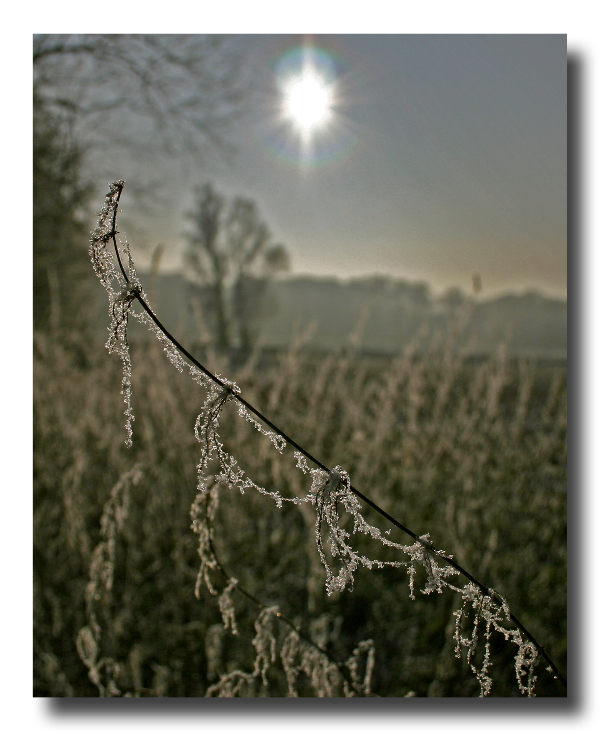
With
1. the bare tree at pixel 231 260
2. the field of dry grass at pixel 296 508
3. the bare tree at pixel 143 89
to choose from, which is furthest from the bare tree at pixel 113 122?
the field of dry grass at pixel 296 508

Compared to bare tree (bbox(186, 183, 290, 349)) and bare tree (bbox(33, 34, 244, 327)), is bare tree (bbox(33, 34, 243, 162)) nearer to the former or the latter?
bare tree (bbox(33, 34, 244, 327))

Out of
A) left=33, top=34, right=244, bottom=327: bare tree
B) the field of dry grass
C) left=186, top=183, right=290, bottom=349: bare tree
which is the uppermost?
left=33, top=34, right=244, bottom=327: bare tree

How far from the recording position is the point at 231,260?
156 cm

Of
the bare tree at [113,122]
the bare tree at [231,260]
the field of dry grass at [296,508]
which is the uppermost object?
the bare tree at [113,122]

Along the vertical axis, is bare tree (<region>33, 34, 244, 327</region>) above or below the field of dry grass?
above

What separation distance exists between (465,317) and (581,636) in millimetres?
763

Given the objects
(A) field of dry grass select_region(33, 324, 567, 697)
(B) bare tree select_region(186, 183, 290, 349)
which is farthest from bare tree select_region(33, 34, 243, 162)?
(A) field of dry grass select_region(33, 324, 567, 697)

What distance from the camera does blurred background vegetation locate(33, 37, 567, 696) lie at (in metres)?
1.28

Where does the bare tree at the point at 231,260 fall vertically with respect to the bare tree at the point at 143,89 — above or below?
below

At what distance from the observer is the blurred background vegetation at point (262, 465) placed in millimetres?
1283

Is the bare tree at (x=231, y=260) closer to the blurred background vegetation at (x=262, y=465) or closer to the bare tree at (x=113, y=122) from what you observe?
the blurred background vegetation at (x=262, y=465)

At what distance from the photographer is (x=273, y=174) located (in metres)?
1.44
